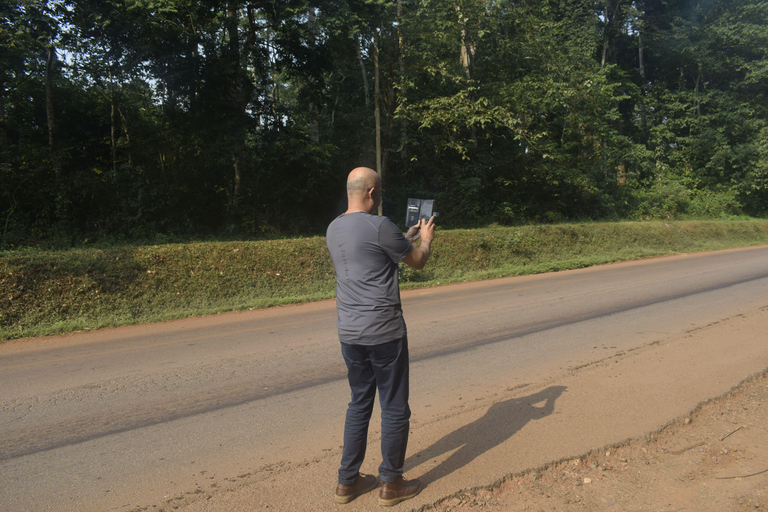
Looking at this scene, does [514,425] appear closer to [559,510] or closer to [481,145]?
[559,510]

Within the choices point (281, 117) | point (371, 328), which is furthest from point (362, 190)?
point (281, 117)

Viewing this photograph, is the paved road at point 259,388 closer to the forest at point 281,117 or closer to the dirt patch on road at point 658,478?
the dirt patch on road at point 658,478

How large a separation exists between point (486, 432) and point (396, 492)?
4.08ft

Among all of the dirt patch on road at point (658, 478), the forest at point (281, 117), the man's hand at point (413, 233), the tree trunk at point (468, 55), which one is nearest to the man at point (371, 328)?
the man's hand at point (413, 233)

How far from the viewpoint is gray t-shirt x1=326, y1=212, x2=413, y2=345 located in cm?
311

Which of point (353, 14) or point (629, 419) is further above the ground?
point (353, 14)

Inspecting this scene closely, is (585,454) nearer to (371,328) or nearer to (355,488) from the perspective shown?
(355,488)

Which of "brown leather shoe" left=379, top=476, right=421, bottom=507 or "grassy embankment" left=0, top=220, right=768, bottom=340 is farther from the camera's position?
"grassy embankment" left=0, top=220, right=768, bottom=340

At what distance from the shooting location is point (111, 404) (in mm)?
5055

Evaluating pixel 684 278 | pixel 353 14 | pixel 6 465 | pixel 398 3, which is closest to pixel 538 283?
pixel 684 278

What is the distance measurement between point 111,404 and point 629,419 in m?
4.73

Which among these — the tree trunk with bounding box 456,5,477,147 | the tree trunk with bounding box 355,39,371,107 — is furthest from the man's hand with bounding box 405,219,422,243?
the tree trunk with bounding box 355,39,371,107

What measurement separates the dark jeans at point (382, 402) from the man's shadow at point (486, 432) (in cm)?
49

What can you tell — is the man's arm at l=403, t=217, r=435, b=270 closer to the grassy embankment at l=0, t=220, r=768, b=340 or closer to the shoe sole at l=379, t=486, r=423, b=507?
the shoe sole at l=379, t=486, r=423, b=507
